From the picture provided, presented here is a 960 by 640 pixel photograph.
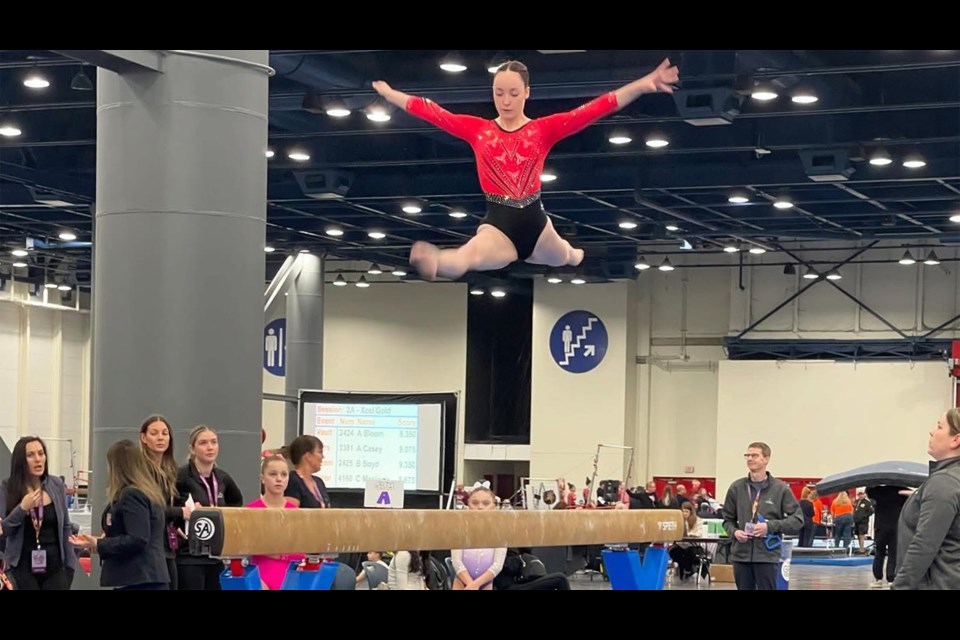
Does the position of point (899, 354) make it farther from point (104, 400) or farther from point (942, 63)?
point (104, 400)

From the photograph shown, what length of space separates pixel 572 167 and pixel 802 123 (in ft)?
12.9

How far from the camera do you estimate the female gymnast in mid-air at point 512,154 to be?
22.3 ft

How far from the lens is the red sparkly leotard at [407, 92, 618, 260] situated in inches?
270

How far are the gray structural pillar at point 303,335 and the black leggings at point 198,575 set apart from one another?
1596 centimetres

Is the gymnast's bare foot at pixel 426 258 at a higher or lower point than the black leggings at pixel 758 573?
higher

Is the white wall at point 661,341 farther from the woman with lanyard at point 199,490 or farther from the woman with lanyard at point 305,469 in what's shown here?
the woman with lanyard at point 199,490

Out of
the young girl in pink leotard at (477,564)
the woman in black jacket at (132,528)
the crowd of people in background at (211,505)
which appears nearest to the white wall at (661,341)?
the crowd of people in background at (211,505)

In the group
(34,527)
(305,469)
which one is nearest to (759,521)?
(305,469)

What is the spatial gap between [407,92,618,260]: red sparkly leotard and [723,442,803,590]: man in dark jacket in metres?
2.93

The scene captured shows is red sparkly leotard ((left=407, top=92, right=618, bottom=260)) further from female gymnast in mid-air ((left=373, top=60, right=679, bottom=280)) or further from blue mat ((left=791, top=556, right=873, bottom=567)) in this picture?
blue mat ((left=791, top=556, right=873, bottom=567))

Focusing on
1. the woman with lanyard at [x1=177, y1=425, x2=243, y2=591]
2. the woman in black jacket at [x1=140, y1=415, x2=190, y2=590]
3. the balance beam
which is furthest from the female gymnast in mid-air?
the woman in black jacket at [x1=140, y1=415, x2=190, y2=590]

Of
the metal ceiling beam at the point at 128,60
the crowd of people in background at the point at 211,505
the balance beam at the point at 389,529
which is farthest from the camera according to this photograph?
the metal ceiling beam at the point at 128,60

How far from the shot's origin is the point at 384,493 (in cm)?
1177
